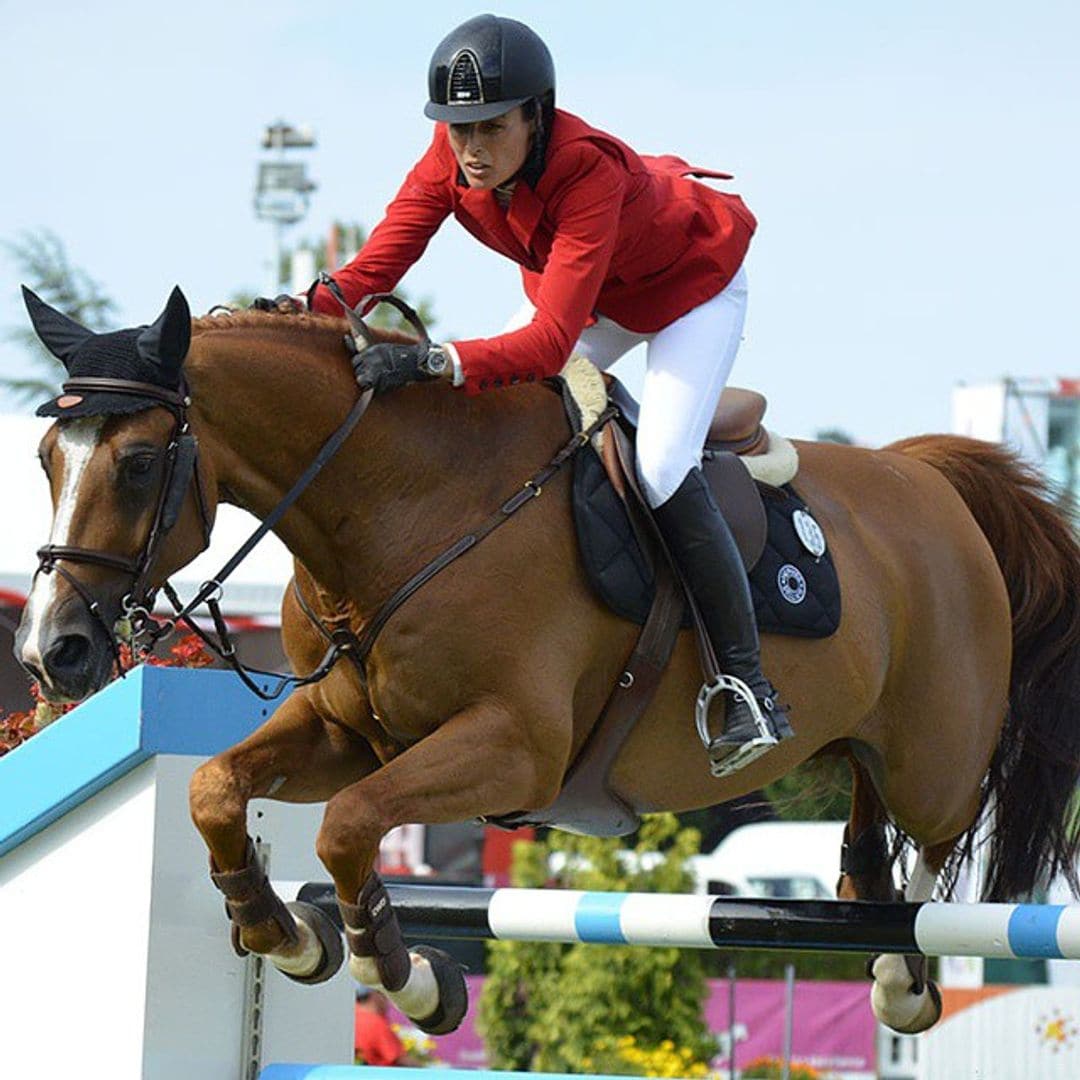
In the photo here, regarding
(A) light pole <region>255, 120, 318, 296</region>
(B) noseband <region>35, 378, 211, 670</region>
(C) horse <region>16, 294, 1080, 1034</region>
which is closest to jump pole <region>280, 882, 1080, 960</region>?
(C) horse <region>16, 294, 1080, 1034</region>

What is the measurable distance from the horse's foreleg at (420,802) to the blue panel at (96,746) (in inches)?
18.7

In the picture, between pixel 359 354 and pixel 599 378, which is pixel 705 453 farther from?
pixel 359 354

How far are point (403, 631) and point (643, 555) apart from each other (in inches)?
22.5

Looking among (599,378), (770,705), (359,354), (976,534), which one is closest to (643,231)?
(599,378)

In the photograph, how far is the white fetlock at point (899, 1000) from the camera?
471 cm

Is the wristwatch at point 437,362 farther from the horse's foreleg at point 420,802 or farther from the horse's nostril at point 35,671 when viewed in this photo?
the horse's nostril at point 35,671

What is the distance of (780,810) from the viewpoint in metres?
5.08

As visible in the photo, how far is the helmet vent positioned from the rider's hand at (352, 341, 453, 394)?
0.47 m

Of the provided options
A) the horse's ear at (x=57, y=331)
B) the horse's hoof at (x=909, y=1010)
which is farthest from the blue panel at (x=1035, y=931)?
the horse's ear at (x=57, y=331)

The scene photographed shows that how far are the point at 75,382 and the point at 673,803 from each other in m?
1.60

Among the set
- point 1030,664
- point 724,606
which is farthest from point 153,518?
point 1030,664

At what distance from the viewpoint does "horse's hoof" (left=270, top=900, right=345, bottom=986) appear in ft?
12.6

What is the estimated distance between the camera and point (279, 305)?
3871 mm

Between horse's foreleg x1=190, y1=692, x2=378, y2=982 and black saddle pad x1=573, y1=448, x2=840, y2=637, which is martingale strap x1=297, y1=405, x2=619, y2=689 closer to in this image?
black saddle pad x1=573, y1=448, x2=840, y2=637
